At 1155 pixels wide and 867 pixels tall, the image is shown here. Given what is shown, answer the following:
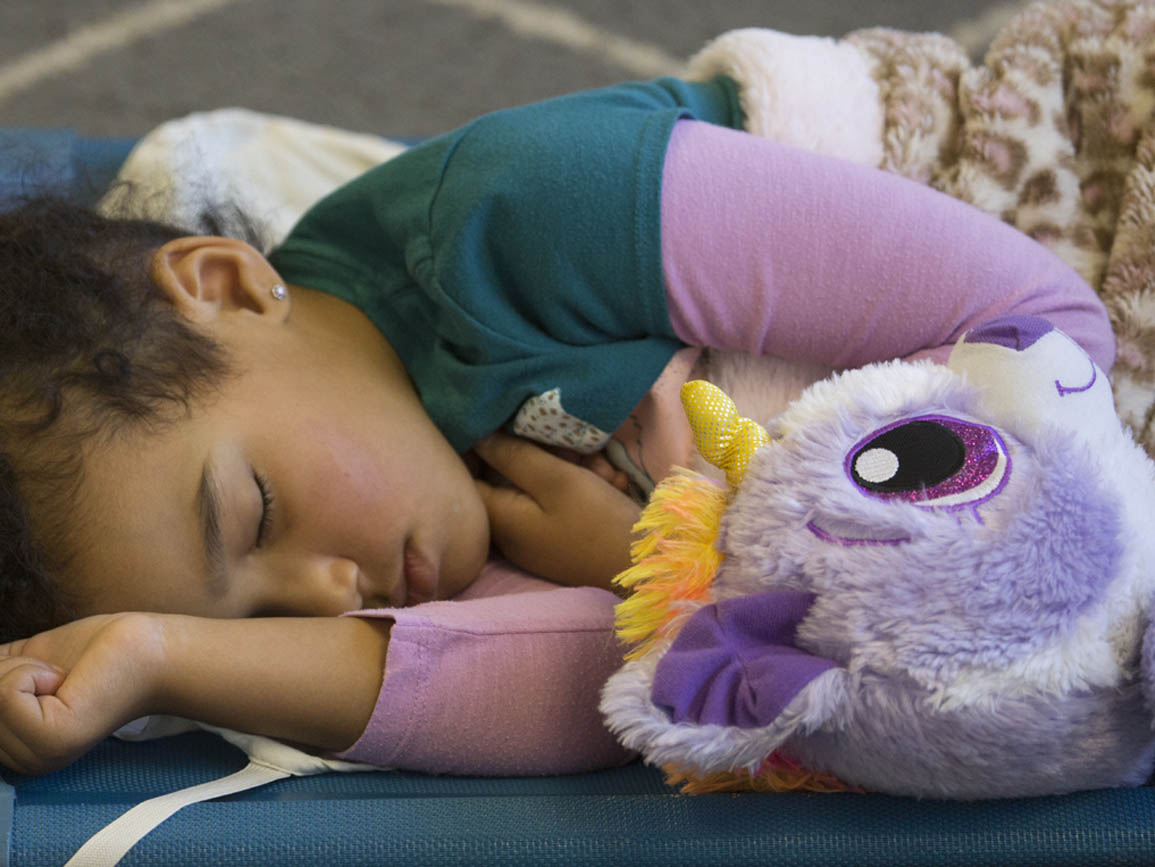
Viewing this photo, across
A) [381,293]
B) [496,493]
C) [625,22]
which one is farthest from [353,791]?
[625,22]

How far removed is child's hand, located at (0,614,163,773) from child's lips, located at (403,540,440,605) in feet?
0.65

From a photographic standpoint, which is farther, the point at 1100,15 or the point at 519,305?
the point at 1100,15

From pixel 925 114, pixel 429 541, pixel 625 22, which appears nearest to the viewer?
pixel 429 541

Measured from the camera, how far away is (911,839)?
2.01ft

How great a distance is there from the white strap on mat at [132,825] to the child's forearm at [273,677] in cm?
5

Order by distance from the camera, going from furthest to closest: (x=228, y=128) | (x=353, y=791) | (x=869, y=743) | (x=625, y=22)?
(x=625, y=22) < (x=228, y=128) < (x=353, y=791) < (x=869, y=743)

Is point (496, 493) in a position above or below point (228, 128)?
below

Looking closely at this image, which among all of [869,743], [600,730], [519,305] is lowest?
[600,730]

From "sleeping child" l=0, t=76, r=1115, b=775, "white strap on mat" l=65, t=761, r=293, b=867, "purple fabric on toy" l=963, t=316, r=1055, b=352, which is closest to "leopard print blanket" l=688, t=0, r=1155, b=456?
"sleeping child" l=0, t=76, r=1115, b=775

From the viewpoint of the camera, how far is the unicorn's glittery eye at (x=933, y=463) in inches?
22.0

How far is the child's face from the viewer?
0.74 m

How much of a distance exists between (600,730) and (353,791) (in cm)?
17

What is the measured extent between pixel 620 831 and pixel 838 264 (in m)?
0.41

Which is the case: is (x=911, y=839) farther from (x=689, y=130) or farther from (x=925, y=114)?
(x=925, y=114)
